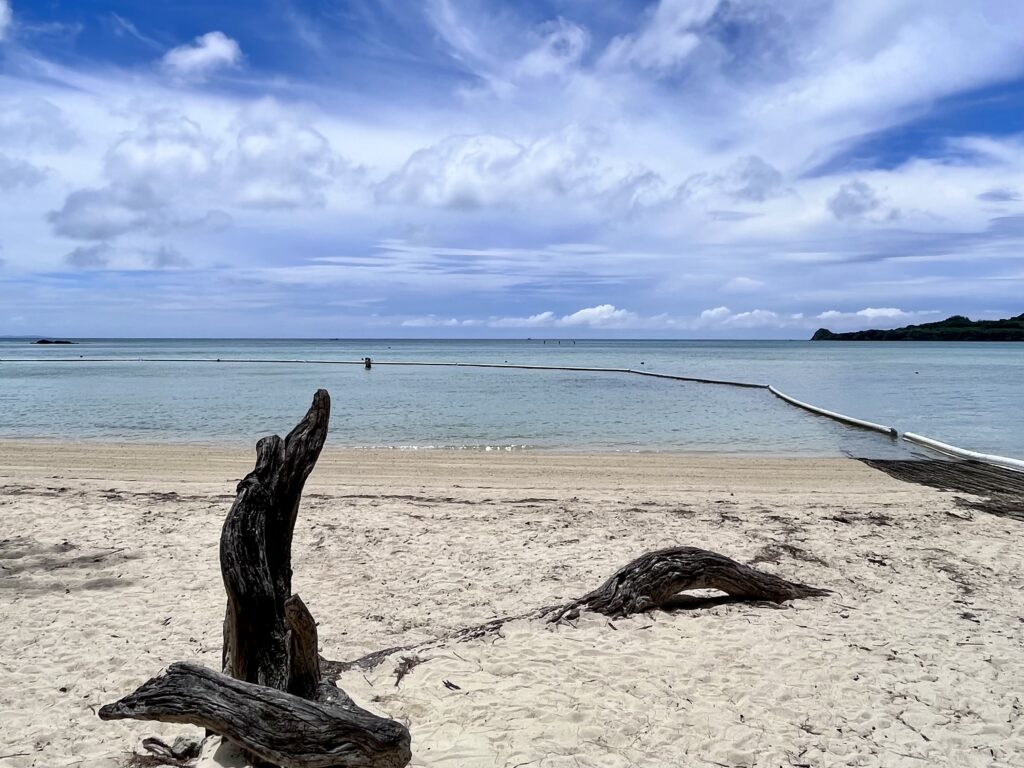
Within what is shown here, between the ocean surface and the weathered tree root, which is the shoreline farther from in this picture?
the weathered tree root

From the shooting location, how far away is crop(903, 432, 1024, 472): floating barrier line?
14.6m

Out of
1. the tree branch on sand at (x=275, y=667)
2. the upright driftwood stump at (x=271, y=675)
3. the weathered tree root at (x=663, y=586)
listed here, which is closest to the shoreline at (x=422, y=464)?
the weathered tree root at (x=663, y=586)

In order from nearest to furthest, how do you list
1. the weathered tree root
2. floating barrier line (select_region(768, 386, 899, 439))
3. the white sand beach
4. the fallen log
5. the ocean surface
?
the fallen log → the white sand beach → the weathered tree root → the ocean surface → floating barrier line (select_region(768, 386, 899, 439))

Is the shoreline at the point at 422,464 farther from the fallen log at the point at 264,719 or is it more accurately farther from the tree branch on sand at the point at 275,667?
the fallen log at the point at 264,719

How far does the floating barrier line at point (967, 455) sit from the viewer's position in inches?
575

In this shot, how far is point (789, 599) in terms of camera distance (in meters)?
6.45

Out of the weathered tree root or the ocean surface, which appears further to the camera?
the ocean surface

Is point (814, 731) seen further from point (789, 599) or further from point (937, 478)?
point (937, 478)

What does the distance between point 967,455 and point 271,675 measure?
17.0 meters

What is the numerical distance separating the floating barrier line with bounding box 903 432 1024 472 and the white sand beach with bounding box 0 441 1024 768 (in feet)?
16.1

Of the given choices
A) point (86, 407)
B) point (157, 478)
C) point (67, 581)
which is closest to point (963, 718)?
point (67, 581)

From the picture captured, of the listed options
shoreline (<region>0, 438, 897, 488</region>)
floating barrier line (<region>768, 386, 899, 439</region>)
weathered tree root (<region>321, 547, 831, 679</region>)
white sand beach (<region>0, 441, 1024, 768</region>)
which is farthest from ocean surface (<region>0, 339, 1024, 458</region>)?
weathered tree root (<region>321, 547, 831, 679</region>)

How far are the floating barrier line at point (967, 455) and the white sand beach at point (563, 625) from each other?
16.1 feet

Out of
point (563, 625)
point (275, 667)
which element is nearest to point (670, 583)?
point (563, 625)
